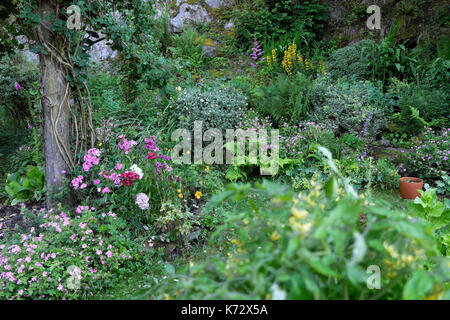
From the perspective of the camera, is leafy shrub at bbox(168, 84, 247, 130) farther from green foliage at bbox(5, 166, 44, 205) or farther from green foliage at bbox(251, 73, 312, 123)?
green foliage at bbox(5, 166, 44, 205)

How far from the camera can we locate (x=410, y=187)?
3570mm

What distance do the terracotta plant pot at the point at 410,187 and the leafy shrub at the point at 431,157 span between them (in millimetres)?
447

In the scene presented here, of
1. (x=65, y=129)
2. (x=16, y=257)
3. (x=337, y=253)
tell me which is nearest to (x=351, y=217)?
(x=337, y=253)

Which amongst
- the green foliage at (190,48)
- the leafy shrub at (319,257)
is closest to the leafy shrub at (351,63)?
the green foliage at (190,48)

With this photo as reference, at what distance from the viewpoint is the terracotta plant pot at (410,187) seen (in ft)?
11.7

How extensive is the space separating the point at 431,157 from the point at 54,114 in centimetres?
429

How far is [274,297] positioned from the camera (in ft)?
2.59

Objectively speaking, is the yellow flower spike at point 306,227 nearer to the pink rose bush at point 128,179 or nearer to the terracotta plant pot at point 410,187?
the pink rose bush at point 128,179

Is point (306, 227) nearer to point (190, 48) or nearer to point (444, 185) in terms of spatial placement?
point (444, 185)

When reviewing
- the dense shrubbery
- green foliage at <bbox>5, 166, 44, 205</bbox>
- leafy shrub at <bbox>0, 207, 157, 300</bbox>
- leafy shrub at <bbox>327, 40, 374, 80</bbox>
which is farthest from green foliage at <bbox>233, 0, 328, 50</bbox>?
leafy shrub at <bbox>0, 207, 157, 300</bbox>

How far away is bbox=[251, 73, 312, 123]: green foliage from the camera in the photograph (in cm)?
462

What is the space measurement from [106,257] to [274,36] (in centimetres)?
613
